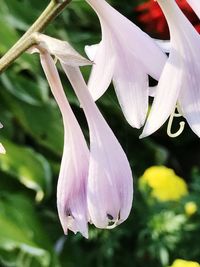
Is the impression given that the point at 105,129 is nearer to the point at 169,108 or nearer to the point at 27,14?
the point at 169,108

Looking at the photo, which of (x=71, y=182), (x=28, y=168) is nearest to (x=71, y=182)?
(x=71, y=182)

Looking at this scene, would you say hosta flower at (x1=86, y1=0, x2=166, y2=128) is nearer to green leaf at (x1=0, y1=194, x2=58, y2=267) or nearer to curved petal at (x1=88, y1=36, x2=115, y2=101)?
curved petal at (x1=88, y1=36, x2=115, y2=101)

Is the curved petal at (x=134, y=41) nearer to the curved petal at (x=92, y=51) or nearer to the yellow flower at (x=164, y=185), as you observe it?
the curved petal at (x=92, y=51)

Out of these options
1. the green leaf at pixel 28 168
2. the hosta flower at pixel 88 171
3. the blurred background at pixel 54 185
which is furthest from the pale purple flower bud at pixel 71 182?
the green leaf at pixel 28 168

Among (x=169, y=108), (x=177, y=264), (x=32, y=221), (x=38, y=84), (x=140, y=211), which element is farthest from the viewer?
(x=38, y=84)

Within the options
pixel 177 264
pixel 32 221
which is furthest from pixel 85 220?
pixel 32 221

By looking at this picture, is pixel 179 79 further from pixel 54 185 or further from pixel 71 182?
pixel 54 185

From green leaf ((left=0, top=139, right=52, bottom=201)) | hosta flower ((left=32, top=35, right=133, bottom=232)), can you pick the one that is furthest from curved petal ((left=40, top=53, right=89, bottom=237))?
green leaf ((left=0, top=139, right=52, bottom=201))

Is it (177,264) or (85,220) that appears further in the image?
(177,264)
